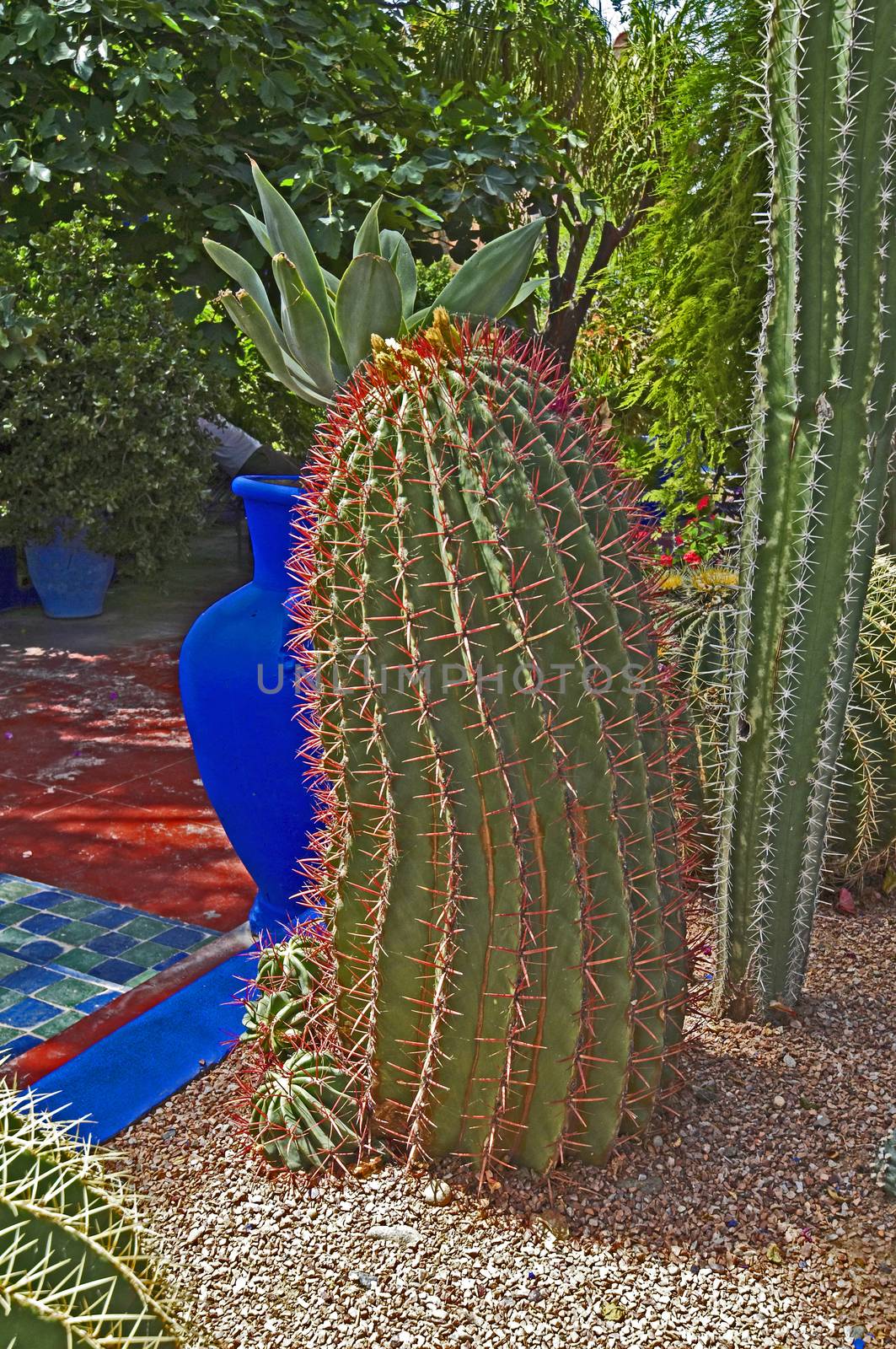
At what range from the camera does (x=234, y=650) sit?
7.44 ft

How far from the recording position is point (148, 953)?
9.04 ft

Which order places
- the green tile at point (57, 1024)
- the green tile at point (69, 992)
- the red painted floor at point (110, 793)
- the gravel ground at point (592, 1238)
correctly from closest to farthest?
the gravel ground at point (592, 1238) < the green tile at point (57, 1024) < the green tile at point (69, 992) < the red painted floor at point (110, 793)

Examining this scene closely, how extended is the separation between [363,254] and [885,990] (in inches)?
66.9

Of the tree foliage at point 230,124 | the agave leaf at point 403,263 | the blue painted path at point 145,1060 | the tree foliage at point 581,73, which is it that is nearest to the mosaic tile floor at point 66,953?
the blue painted path at point 145,1060

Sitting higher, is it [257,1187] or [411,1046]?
[411,1046]

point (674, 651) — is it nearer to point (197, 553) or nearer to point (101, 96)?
point (101, 96)

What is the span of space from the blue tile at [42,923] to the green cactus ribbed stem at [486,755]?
151 cm

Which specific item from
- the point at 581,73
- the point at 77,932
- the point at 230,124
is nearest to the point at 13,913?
the point at 77,932

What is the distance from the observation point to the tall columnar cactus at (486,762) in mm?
1454

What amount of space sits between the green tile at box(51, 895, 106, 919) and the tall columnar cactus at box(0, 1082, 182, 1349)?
1.83 m

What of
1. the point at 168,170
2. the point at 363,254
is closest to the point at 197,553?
the point at 168,170

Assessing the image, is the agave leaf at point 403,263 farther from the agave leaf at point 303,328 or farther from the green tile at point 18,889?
the green tile at point 18,889

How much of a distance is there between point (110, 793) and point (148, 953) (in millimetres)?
1214

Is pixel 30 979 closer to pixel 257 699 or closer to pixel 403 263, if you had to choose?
pixel 257 699
